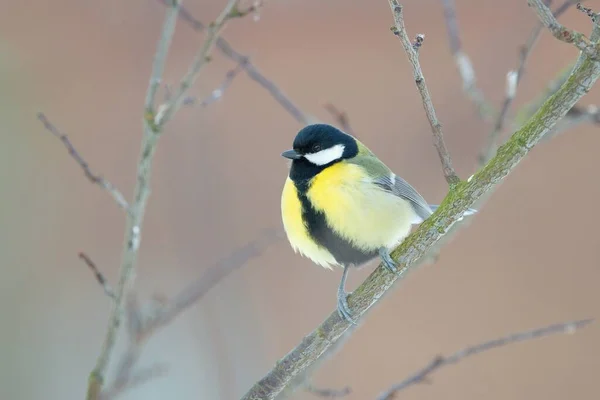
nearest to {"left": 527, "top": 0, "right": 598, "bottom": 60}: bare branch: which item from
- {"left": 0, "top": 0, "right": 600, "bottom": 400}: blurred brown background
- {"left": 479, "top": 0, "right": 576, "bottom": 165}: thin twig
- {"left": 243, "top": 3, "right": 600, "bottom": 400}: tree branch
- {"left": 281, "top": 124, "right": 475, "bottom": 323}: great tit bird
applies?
{"left": 243, "top": 3, "right": 600, "bottom": 400}: tree branch

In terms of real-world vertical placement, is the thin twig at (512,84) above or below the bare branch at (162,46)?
below

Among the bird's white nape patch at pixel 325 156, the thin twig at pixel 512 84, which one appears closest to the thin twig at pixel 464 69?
the thin twig at pixel 512 84

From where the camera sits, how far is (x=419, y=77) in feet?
3.70

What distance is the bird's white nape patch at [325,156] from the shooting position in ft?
5.96

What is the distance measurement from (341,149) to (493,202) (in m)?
1.82

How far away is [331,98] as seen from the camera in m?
3.68

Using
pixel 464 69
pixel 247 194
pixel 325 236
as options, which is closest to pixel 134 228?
pixel 325 236

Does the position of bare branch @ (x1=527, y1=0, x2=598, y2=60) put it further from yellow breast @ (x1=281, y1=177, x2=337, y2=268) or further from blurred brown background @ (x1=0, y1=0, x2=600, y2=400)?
blurred brown background @ (x1=0, y1=0, x2=600, y2=400)

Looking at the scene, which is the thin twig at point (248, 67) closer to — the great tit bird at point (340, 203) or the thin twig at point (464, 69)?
the great tit bird at point (340, 203)

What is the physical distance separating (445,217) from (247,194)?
102 inches

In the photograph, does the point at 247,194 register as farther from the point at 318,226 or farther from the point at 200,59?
the point at 200,59

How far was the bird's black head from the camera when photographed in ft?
5.92

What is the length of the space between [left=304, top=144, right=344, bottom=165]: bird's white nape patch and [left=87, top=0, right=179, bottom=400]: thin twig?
1.62 feet

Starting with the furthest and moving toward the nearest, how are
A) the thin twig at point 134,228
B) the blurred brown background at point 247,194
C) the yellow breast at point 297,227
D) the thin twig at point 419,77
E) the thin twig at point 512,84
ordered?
1. the blurred brown background at point 247,194
2. the yellow breast at point 297,227
3. the thin twig at point 512,84
4. the thin twig at point 134,228
5. the thin twig at point 419,77
